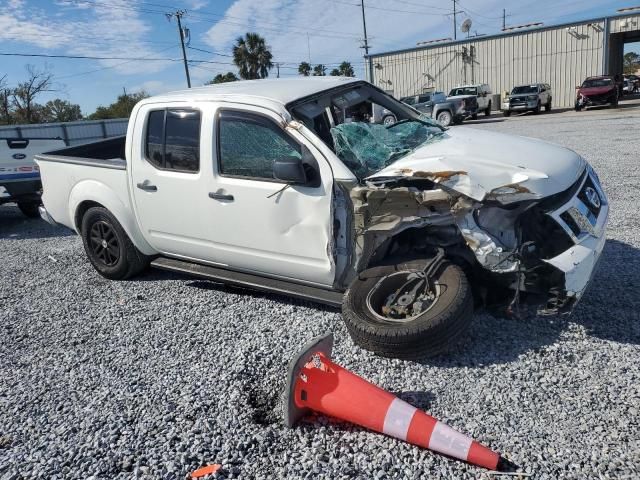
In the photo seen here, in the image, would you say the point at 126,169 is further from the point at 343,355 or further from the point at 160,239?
the point at 343,355

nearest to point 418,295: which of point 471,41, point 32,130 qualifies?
point 32,130

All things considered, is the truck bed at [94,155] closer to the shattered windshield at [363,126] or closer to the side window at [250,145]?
the side window at [250,145]

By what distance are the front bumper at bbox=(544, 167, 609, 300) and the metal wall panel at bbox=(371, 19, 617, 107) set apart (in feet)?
115

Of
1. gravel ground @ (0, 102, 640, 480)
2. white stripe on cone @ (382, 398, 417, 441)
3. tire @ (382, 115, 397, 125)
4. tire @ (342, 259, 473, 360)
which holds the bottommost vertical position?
gravel ground @ (0, 102, 640, 480)

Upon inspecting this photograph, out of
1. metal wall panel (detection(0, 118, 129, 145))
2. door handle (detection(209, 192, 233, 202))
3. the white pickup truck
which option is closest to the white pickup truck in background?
the white pickup truck

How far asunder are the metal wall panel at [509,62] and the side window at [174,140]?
35399 millimetres

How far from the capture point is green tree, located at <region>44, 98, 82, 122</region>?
5239cm

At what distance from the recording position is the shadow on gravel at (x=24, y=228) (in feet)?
27.7

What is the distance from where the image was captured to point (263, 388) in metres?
3.33

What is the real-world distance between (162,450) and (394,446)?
124 centimetres

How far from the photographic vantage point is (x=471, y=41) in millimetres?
37094

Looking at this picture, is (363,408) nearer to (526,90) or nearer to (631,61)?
(526,90)

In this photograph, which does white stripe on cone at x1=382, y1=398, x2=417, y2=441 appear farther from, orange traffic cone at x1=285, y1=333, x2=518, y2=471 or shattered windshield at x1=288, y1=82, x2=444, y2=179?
shattered windshield at x1=288, y1=82, x2=444, y2=179

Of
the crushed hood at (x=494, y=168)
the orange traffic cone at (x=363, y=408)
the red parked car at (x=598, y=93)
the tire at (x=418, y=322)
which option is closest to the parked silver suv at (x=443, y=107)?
the red parked car at (x=598, y=93)
